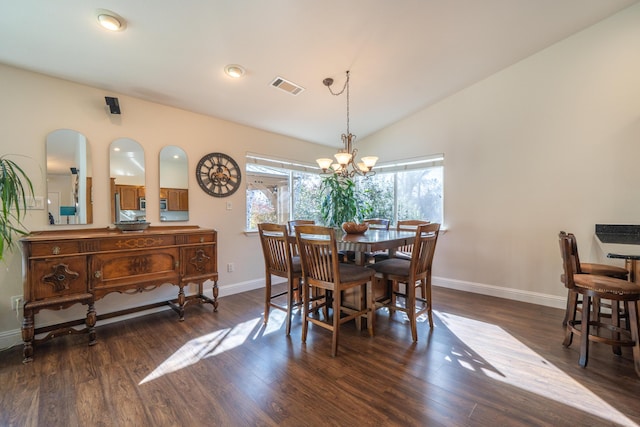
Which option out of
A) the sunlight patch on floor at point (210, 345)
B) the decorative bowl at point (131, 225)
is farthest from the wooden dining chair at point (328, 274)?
the decorative bowl at point (131, 225)

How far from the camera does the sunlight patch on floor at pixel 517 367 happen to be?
5.17 ft

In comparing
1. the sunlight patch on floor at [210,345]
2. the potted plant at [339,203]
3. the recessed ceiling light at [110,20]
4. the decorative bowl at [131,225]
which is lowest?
the sunlight patch on floor at [210,345]

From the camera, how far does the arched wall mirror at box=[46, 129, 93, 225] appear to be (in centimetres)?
244

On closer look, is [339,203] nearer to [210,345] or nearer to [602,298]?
[210,345]

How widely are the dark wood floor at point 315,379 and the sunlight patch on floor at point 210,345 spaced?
0.6 inches

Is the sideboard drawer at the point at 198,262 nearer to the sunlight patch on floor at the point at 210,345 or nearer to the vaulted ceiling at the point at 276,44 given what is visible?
the sunlight patch on floor at the point at 210,345

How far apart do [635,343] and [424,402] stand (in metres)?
1.57

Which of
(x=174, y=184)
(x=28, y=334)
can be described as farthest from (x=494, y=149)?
(x=28, y=334)

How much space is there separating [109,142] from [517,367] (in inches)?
159

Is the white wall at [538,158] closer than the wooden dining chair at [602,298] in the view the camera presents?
No

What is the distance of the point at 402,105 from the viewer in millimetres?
3934

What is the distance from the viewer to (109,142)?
2.73m

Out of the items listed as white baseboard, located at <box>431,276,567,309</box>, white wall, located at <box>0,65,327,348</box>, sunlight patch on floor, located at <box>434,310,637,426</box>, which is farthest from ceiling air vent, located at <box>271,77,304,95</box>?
white baseboard, located at <box>431,276,567,309</box>

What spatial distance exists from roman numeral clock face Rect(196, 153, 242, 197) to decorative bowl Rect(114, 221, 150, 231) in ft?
2.88
